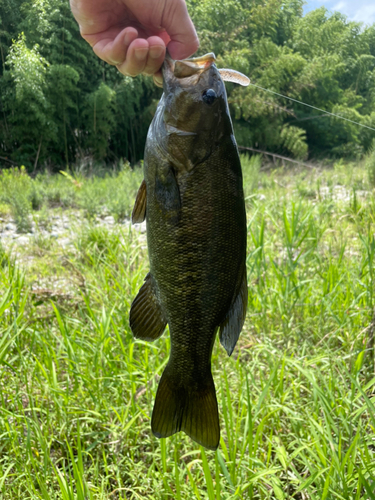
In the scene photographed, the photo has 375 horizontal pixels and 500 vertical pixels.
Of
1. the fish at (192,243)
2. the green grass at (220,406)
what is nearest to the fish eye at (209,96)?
the fish at (192,243)

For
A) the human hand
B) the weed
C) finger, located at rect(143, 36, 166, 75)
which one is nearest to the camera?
finger, located at rect(143, 36, 166, 75)

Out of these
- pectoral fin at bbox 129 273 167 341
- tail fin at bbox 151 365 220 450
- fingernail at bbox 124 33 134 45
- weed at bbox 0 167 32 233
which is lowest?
weed at bbox 0 167 32 233

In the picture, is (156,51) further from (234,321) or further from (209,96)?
(234,321)

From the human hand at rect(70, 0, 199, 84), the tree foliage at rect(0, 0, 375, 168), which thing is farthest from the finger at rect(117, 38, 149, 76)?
the tree foliage at rect(0, 0, 375, 168)

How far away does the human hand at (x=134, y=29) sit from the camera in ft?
4.34

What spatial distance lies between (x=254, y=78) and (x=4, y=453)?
21.1 m

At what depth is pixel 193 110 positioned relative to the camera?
103 centimetres

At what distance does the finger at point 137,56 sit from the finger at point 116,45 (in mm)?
50

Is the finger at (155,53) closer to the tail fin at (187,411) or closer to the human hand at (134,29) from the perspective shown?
the human hand at (134,29)

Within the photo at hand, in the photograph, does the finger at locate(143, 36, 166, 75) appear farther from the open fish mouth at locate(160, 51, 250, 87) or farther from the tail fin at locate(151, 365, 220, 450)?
the tail fin at locate(151, 365, 220, 450)

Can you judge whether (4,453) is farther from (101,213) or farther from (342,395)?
(101,213)

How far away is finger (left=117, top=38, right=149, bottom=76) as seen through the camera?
4.02ft

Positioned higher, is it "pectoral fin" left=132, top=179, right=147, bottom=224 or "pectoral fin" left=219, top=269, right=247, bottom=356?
"pectoral fin" left=132, top=179, right=147, bottom=224

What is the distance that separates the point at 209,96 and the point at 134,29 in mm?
512
